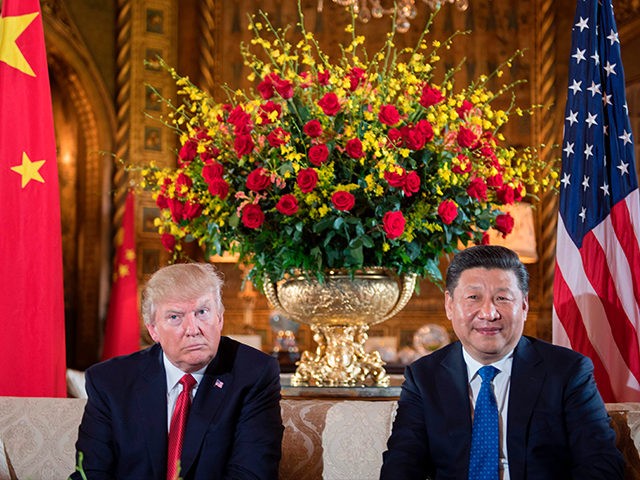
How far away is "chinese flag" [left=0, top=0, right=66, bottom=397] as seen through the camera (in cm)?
328

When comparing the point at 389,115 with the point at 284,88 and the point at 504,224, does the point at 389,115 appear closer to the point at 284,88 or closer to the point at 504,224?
the point at 284,88

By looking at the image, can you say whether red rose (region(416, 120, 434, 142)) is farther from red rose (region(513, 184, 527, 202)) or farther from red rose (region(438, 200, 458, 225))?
red rose (region(513, 184, 527, 202))

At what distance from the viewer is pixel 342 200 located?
281 centimetres

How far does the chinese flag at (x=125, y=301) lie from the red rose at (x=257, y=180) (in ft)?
14.5

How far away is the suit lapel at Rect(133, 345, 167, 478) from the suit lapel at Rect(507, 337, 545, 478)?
87cm

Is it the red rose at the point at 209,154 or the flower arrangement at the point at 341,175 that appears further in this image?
the red rose at the point at 209,154

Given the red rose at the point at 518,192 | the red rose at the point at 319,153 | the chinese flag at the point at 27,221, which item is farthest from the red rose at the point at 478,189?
the chinese flag at the point at 27,221

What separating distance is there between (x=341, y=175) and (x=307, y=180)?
0.22m

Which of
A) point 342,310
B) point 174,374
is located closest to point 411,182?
point 342,310

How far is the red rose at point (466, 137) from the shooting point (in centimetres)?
292

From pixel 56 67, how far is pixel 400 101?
15.6 ft

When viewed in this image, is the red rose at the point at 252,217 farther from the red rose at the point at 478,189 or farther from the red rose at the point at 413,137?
the red rose at the point at 478,189

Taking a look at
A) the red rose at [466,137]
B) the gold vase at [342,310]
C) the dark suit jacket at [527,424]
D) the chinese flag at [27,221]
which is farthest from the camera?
the chinese flag at [27,221]

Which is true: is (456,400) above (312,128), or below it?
below
